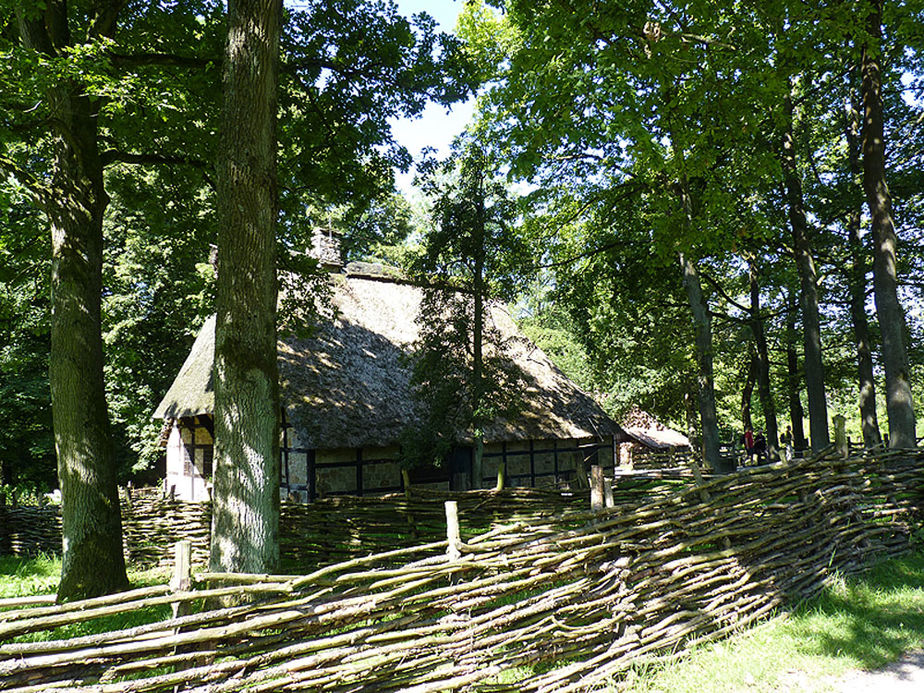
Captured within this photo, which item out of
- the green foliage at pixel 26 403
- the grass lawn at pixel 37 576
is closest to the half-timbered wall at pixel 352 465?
the grass lawn at pixel 37 576

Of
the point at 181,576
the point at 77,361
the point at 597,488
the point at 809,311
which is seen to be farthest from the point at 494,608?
the point at 809,311

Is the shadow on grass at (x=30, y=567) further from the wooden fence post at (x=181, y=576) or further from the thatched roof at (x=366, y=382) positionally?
the wooden fence post at (x=181, y=576)

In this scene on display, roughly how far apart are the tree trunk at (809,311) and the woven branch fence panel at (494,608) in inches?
299

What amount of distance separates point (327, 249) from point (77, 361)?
11453mm

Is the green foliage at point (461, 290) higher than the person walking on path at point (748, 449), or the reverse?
the green foliage at point (461, 290)

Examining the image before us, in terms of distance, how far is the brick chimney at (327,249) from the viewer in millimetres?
17672

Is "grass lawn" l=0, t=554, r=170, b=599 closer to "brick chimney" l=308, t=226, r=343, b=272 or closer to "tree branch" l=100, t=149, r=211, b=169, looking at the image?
"tree branch" l=100, t=149, r=211, b=169

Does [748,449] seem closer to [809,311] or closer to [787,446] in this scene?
[787,446]

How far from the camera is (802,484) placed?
20.6 ft

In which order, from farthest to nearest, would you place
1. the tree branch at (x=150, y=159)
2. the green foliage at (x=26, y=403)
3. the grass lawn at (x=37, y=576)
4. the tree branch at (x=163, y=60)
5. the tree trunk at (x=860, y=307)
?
the tree trunk at (x=860, y=307) < the green foliage at (x=26, y=403) < the grass lawn at (x=37, y=576) < the tree branch at (x=150, y=159) < the tree branch at (x=163, y=60)

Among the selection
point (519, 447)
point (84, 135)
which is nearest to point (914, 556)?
point (519, 447)

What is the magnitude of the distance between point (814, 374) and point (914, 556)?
6.96 m

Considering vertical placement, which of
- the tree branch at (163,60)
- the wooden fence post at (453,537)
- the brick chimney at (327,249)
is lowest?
the wooden fence post at (453,537)

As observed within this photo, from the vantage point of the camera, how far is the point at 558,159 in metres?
14.6
